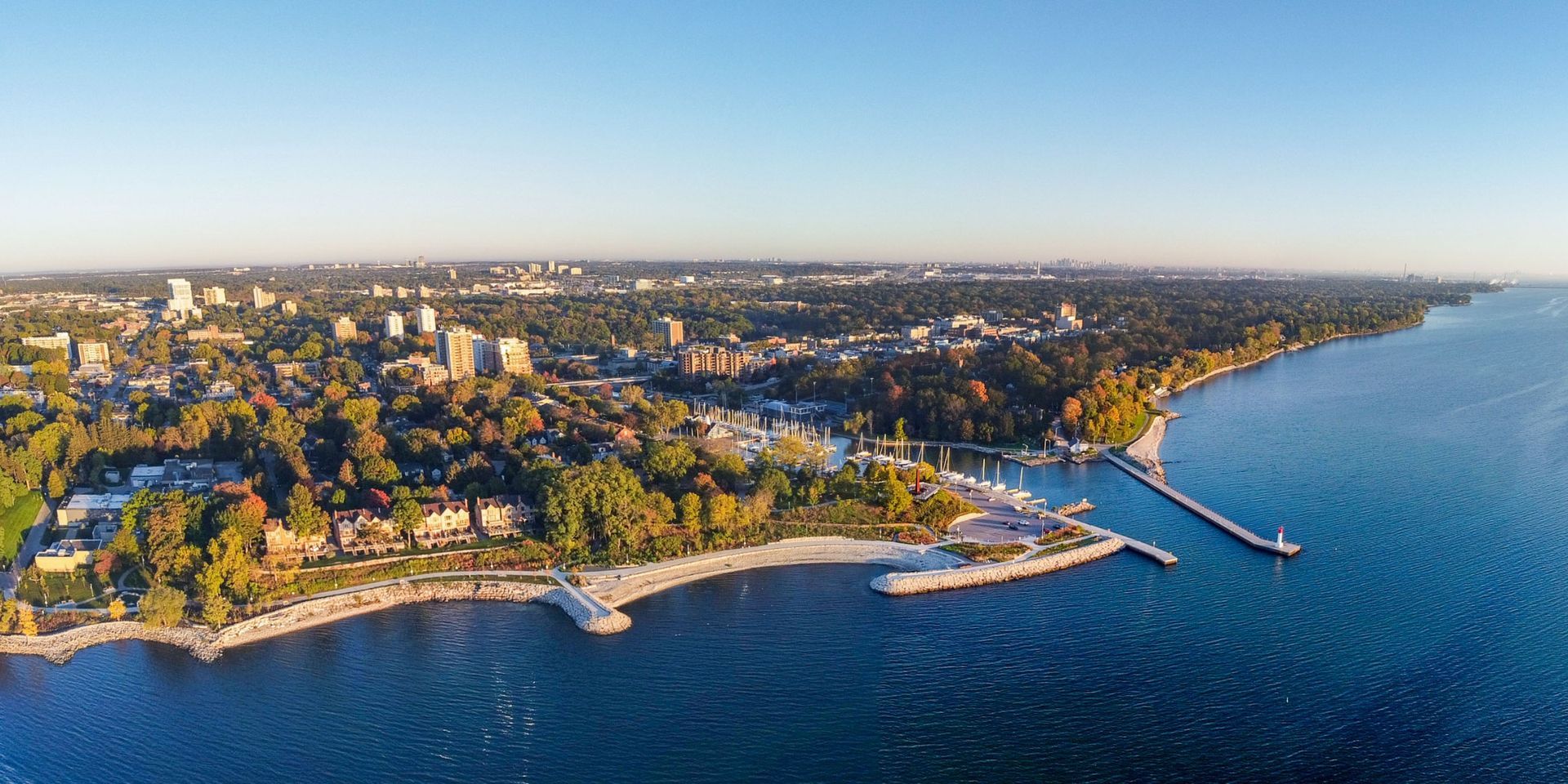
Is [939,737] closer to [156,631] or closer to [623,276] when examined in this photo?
[156,631]

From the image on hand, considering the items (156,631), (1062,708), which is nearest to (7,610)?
(156,631)

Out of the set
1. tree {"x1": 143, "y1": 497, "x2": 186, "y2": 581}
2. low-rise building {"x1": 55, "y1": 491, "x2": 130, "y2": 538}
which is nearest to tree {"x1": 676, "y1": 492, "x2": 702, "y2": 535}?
tree {"x1": 143, "y1": 497, "x2": 186, "y2": 581}

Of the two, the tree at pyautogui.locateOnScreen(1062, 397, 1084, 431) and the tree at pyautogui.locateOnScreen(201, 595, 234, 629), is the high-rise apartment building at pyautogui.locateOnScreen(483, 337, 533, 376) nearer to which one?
the tree at pyautogui.locateOnScreen(1062, 397, 1084, 431)

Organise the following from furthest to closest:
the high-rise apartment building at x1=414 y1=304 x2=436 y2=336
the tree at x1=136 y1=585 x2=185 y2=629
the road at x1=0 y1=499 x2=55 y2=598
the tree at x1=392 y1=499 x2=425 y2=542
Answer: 1. the high-rise apartment building at x1=414 y1=304 x2=436 y2=336
2. the tree at x1=392 y1=499 x2=425 y2=542
3. the road at x1=0 y1=499 x2=55 y2=598
4. the tree at x1=136 y1=585 x2=185 y2=629

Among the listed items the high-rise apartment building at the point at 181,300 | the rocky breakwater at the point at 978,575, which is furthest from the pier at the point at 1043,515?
the high-rise apartment building at the point at 181,300

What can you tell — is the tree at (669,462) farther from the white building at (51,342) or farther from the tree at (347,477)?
the white building at (51,342)
